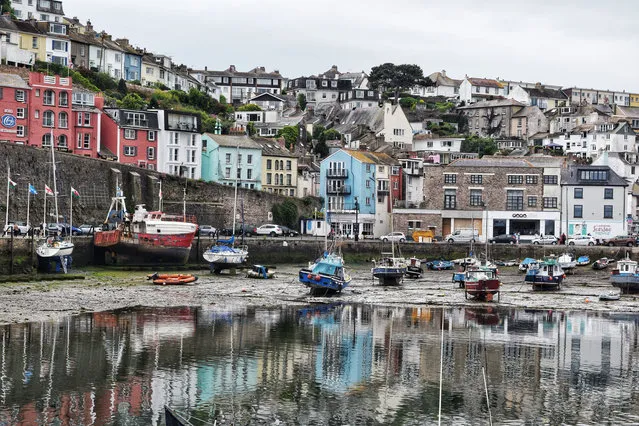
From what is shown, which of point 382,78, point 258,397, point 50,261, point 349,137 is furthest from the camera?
point 382,78

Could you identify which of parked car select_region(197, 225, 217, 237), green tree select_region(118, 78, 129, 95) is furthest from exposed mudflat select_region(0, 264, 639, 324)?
green tree select_region(118, 78, 129, 95)

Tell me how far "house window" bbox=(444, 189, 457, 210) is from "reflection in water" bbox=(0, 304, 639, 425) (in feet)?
127

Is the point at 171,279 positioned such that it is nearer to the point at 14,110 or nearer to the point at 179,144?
the point at 14,110

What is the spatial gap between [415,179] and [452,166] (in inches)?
338

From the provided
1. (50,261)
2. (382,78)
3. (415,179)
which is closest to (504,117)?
(382,78)

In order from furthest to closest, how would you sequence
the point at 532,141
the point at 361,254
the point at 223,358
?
the point at 532,141
the point at 361,254
the point at 223,358

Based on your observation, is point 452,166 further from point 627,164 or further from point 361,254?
point 627,164

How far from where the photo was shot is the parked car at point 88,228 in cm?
6184

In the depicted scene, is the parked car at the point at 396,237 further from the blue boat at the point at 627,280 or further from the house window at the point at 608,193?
the blue boat at the point at 627,280

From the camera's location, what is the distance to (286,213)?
3219 inches

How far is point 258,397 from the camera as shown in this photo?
25.7 m

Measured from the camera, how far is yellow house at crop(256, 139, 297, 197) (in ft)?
288

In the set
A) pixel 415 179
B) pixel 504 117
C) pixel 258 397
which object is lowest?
Result: pixel 258 397

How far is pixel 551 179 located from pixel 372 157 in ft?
53.2
